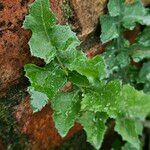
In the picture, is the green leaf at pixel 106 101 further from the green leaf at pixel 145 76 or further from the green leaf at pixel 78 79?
the green leaf at pixel 145 76

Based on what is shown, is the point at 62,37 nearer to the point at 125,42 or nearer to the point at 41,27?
the point at 41,27

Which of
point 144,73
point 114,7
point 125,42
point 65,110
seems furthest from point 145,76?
point 65,110

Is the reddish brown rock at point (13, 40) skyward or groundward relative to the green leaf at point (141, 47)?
skyward

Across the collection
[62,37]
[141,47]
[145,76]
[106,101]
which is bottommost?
[145,76]

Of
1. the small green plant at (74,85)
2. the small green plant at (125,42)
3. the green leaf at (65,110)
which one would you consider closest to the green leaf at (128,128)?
the small green plant at (74,85)

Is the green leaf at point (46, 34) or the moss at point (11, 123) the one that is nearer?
the green leaf at point (46, 34)

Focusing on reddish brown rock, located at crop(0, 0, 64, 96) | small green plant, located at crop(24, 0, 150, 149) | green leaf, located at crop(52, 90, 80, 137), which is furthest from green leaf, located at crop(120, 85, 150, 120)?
reddish brown rock, located at crop(0, 0, 64, 96)
